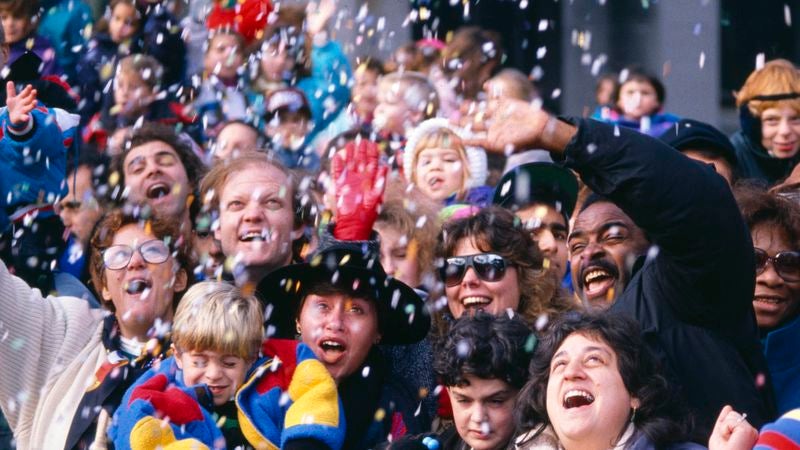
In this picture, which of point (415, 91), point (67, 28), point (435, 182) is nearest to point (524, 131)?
point (435, 182)

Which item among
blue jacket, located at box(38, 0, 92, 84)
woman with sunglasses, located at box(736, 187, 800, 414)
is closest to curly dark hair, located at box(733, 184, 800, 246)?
woman with sunglasses, located at box(736, 187, 800, 414)

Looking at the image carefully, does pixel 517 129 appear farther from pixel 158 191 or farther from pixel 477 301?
pixel 158 191

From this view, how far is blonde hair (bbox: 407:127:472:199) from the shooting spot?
24.2 ft

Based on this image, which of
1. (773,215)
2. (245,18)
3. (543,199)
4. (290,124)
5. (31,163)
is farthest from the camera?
(245,18)

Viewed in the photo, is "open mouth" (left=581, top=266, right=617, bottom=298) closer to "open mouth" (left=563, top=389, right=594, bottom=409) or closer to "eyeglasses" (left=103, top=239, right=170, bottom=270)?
"open mouth" (left=563, top=389, right=594, bottom=409)

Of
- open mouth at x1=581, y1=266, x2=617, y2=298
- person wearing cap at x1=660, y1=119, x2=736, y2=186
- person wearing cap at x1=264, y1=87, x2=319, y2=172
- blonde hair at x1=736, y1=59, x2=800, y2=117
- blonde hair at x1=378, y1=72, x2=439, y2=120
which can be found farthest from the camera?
person wearing cap at x1=264, y1=87, x2=319, y2=172

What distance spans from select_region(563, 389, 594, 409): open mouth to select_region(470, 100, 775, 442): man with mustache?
26 centimetres

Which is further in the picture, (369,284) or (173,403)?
(369,284)

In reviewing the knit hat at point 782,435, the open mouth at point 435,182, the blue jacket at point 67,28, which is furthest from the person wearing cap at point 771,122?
the blue jacket at point 67,28

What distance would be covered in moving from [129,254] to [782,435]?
3.20m

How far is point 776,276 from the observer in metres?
5.49

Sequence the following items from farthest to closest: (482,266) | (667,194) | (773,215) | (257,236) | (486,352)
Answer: (257,236) → (482,266) → (773,215) → (486,352) → (667,194)

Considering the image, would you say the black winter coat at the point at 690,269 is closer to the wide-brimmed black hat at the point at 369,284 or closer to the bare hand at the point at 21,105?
the wide-brimmed black hat at the point at 369,284

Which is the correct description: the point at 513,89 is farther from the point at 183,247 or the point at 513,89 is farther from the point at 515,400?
the point at 515,400
